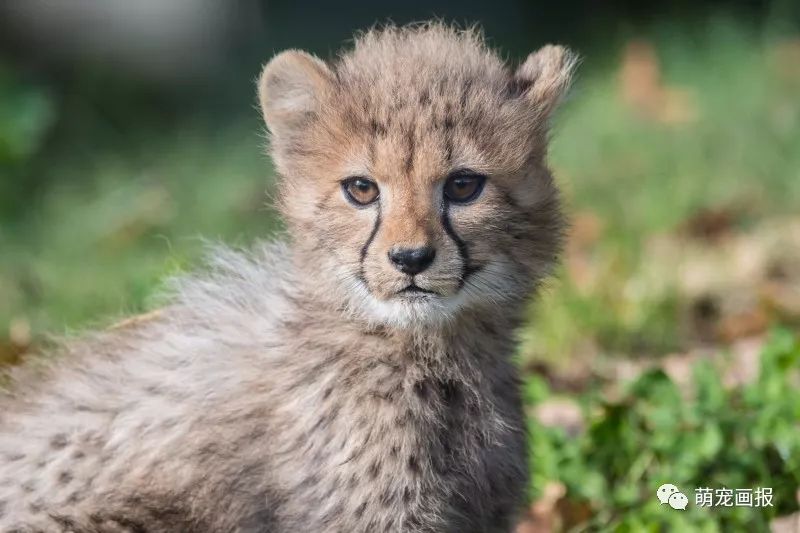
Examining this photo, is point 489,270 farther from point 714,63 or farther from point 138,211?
point 714,63

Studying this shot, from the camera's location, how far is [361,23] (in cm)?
1209

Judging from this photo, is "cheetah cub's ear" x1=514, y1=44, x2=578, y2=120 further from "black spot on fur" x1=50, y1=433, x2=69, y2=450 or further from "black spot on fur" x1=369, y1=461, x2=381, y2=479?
"black spot on fur" x1=50, y1=433, x2=69, y2=450

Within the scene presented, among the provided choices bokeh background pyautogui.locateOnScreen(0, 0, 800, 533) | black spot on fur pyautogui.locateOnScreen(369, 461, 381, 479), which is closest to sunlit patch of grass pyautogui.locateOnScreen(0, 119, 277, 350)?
bokeh background pyautogui.locateOnScreen(0, 0, 800, 533)

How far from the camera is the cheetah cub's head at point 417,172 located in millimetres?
3416

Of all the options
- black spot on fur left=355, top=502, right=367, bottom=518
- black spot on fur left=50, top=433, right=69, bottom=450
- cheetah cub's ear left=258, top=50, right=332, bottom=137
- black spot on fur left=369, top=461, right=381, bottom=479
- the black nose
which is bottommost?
black spot on fur left=355, top=502, right=367, bottom=518

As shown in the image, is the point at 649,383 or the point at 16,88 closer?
the point at 649,383

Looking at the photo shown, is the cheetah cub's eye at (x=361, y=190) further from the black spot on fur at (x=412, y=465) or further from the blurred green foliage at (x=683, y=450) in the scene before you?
the blurred green foliage at (x=683, y=450)

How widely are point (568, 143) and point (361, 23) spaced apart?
3.68 metres

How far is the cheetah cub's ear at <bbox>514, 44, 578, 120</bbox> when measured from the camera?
3.80 metres

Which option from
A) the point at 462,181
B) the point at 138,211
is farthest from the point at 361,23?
the point at 462,181

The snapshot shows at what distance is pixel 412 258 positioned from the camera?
10.9 ft

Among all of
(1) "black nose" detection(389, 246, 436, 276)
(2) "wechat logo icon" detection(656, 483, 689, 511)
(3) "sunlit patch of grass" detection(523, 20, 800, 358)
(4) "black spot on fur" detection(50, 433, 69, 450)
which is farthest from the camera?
(3) "sunlit patch of grass" detection(523, 20, 800, 358)

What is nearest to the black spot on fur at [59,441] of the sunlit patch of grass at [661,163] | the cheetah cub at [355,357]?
the cheetah cub at [355,357]

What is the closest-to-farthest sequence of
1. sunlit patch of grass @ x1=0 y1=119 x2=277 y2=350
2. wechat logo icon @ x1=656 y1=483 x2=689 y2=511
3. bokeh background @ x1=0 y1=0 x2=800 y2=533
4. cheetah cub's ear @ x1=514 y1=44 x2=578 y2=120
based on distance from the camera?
cheetah cub's ear @ x1=514 y1=44 x2=578 y2=120 < wechat logo icon @ x1=656 y1=483 x2=689 y2=511 < bokeh background @ x1=0 y1=0 x2=800 y2=533 < sunlit patch of grass @ x1=0 y1=119 x2=277 y2=350
